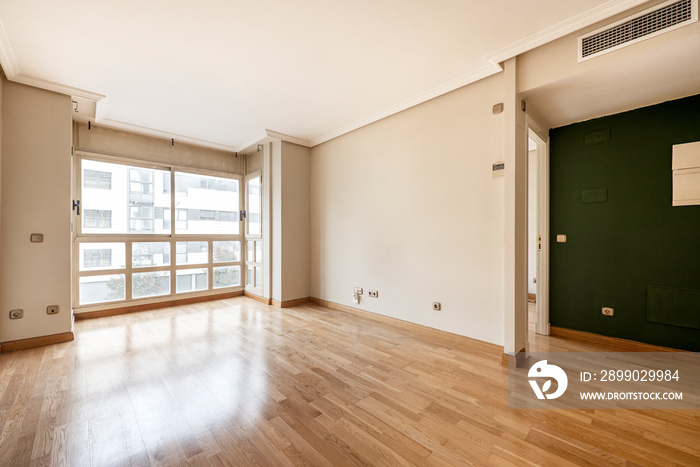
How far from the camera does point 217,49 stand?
272 centimetres

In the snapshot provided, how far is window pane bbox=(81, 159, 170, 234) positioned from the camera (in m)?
4.53

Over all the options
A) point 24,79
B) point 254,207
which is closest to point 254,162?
point 254,207

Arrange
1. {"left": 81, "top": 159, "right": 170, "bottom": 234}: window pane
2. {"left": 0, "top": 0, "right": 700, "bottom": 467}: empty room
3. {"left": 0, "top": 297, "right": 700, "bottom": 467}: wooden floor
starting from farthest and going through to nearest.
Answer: {"left": 81, "top": 159, "right": 170, "bottom": 234}: window pane < {"left": 0, "top": 0, "right": 700, "bottom": 467}: empty room < {"left": 0, "top": 297, "right": 700, "bottom": 467}: wooden floor

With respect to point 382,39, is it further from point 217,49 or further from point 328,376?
point 328,376

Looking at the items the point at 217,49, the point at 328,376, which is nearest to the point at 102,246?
the point at 217,49

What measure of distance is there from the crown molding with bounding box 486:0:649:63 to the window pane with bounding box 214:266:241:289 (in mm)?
5513

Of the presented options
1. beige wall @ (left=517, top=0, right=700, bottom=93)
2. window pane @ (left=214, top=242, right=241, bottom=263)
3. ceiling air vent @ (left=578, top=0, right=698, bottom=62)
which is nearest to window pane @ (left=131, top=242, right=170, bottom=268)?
window pane @ (left=214, top=242, right=241, bottom=263)

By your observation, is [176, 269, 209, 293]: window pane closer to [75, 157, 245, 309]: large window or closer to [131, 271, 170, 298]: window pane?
[75, 157, 245, 309]: large window

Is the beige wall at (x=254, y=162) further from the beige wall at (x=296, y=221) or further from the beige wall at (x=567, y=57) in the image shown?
the beige wall at (x=567, y=57)

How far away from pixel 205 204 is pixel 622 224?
6.32m

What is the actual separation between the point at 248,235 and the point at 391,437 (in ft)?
16.3

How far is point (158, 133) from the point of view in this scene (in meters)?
4.86

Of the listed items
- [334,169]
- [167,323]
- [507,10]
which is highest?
[507,10]

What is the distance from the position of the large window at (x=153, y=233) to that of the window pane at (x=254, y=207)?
289mm
